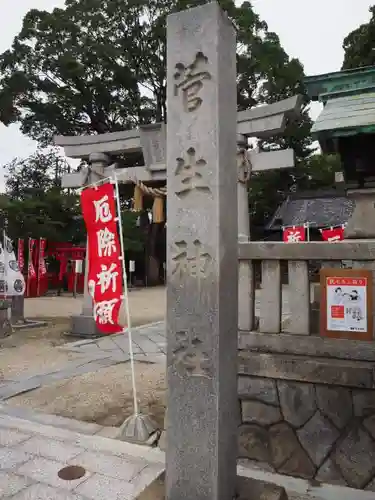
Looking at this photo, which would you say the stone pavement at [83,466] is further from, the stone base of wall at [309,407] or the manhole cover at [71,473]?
the stone base of wall at [309,407]

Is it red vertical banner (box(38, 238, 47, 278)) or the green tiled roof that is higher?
the green tiled roof

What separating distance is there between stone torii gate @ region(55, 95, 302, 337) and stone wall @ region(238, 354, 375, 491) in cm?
472

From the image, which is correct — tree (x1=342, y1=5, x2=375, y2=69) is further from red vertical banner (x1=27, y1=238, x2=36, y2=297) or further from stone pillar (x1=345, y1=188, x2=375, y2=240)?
red vertical banner (x1=27, y1=238, x2=36, y2=297)

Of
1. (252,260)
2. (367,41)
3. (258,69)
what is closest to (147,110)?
(258,69)

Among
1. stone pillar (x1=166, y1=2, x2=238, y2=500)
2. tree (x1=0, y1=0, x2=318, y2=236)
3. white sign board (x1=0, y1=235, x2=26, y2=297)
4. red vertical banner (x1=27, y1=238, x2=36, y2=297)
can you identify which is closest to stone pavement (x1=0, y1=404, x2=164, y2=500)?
stone pillar (x1=166, y1=2, x2=238, y2=500)

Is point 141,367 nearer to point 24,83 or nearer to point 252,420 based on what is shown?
point 252,420

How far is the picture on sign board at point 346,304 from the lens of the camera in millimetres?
3633

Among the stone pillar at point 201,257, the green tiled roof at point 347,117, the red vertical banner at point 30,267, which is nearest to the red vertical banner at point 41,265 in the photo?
the red vertical banner at point 30,267

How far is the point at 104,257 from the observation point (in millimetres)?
5426

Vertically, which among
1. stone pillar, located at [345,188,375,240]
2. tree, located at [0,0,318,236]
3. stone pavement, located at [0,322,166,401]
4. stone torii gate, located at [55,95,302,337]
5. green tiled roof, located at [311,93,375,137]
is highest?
tree, located at [0,0,318,236]

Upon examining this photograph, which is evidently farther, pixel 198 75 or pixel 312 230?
pixel 312 230

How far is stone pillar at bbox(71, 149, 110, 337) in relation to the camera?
1027 centimetres

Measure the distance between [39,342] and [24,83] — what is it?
20.2 m

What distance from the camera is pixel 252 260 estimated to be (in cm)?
402
